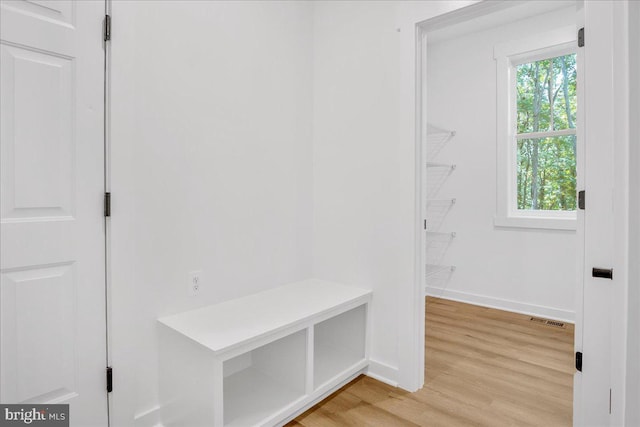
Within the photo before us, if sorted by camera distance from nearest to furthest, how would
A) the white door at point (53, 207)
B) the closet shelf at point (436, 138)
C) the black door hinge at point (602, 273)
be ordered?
the white door at point (53, 207) → the black door hinge at point (602, 273) → the closet shelf at point (436, 138)

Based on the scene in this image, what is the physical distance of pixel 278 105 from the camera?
2.24 m

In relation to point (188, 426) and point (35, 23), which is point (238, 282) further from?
point (35, 23)

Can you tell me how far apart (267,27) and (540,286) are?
3.10 meters

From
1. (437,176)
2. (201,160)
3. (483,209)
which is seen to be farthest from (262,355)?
(437,176)

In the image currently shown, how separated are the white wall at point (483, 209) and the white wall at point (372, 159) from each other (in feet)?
6.30

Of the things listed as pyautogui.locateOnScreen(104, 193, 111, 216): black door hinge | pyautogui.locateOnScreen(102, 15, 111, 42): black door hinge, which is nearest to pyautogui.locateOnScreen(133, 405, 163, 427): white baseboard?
pyautogui.locateOnScreen(104, 193, 111, 216): black door hinge

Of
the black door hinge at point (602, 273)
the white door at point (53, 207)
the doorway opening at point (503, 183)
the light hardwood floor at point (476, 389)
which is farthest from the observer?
the doorway opening at point (503, 183)

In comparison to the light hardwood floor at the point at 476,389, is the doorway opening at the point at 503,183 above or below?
above

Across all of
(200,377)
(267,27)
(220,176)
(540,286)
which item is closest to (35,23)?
(220,176)

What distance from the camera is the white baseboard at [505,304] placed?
10.5 ft

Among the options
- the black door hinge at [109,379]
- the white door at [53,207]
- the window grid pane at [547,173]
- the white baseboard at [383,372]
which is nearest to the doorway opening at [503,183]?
the window grid pane at [547,173]

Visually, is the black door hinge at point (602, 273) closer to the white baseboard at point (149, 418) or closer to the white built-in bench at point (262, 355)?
the white built-in bench at point (262, 355)

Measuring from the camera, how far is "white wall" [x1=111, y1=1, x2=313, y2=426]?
1.55 m

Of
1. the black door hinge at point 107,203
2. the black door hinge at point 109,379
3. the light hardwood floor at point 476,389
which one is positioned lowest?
the light hardwood floor at point 476,389
